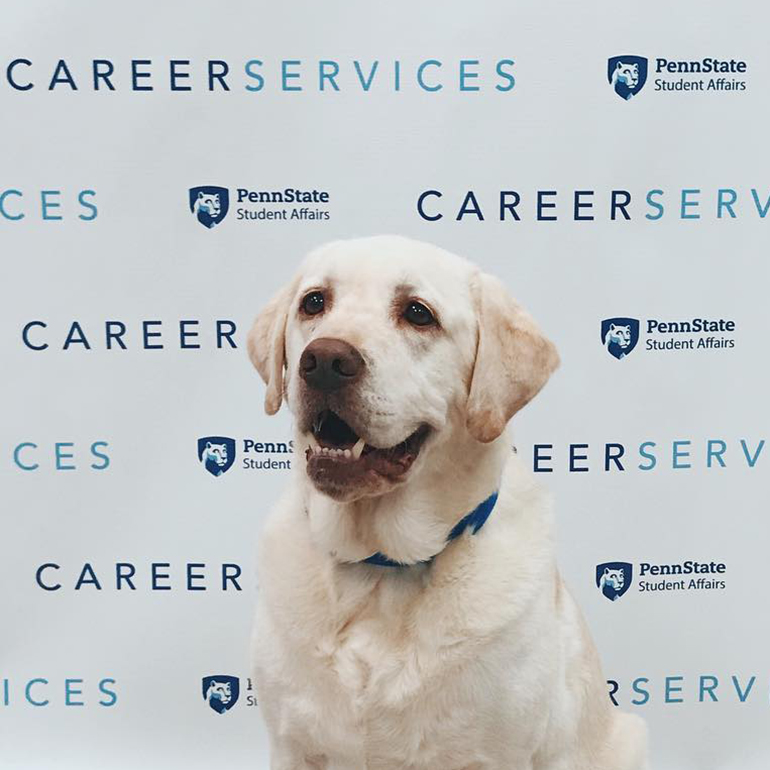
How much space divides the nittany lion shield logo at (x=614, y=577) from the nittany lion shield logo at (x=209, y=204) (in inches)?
60.1

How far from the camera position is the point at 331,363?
195 centimetres

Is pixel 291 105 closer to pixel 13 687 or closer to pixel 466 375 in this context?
pixel 466 375

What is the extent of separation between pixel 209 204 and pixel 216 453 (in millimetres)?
724

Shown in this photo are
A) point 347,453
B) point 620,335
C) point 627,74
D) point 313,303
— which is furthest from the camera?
point 620,335

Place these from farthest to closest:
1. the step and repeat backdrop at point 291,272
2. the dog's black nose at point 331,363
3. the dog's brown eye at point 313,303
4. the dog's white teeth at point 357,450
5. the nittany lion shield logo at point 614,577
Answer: the nittany lion shield logo at point 614,577 < the step and repeat backdrop at point 291,272 < the dog's brown eye at point 313,303 < the dog's white teeth at point 357,450 < the dog's black nose at point 331,363

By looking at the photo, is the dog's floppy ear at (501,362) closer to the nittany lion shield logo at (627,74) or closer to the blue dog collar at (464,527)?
the blue dog collar at (464,527)

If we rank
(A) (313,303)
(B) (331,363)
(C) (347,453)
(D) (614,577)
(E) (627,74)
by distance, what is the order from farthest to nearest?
(D) (614,577) < (E) (627,74) < (A) (313,303) < (C) (347,453) < (B) (331,363)

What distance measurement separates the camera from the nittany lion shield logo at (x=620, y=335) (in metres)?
3.32

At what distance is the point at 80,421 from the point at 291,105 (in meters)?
1.10

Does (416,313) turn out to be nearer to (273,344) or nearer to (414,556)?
(273,344)

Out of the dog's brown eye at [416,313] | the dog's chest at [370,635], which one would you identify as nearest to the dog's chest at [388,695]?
the dog's chest at [370,635]

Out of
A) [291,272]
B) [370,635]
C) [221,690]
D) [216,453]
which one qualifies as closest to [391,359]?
[370,635]

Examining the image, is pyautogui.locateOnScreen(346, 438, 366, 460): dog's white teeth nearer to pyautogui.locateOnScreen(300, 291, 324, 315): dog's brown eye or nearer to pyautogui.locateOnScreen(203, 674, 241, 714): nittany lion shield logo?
pyautogui.locateOnScreen(300, 291, 324, 315): dog's brown eye

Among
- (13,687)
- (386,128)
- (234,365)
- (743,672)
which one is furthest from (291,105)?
(743,672)
